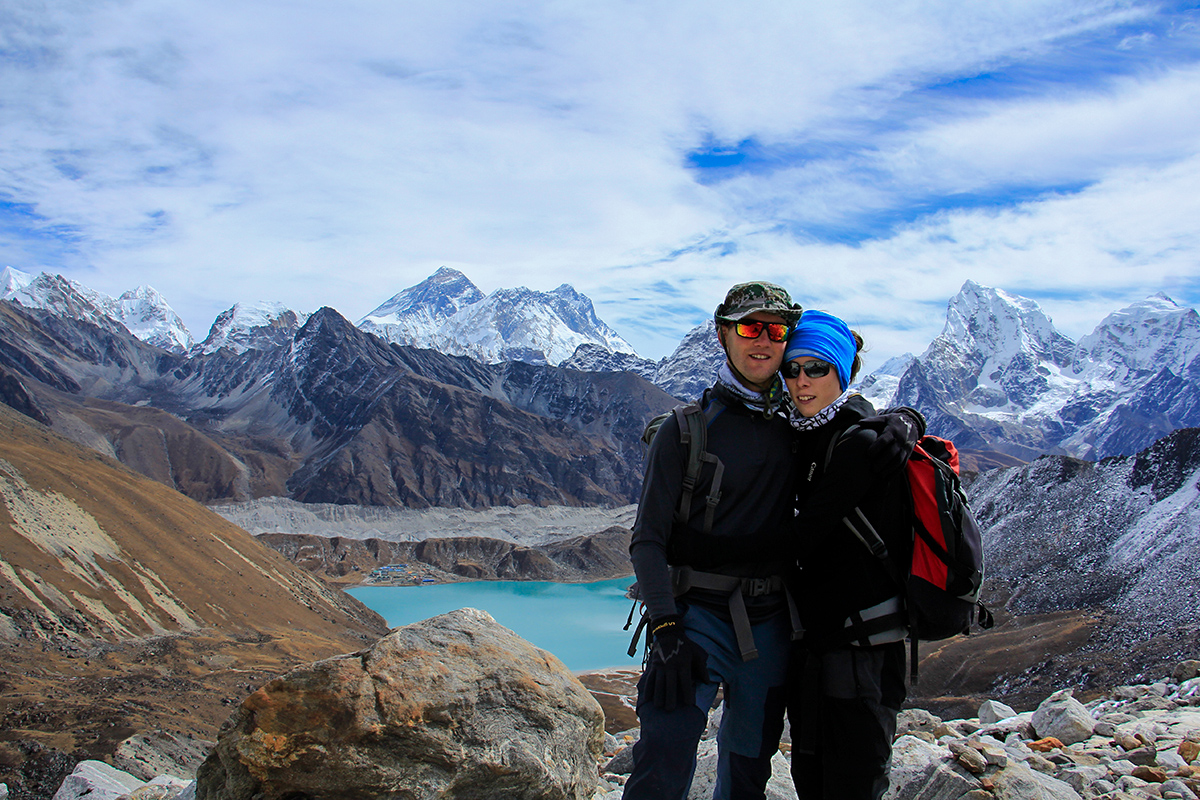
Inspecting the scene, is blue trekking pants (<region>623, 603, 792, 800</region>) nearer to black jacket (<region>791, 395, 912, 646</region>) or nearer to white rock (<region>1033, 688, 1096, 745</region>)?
black jacket (<region>791, 395, 912, 646</region>)

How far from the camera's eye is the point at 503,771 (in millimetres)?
5047

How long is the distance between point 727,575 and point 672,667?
0.56 m

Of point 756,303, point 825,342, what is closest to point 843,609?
point 825,342

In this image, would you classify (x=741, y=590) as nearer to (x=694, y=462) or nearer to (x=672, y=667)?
(x=672, y=667)

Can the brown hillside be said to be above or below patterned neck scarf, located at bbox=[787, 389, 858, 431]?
below

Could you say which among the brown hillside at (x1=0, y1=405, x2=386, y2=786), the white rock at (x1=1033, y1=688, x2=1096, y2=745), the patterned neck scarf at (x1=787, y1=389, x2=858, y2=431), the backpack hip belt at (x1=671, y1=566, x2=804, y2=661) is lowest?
the brown hillside at (x1=0, y1=405, x2=386, y2=786)

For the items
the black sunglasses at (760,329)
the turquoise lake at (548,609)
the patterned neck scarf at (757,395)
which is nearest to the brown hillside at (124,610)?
the patterned neck scarf at (757,395)

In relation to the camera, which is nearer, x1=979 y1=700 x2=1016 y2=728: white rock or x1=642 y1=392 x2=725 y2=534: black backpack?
x1=642 y1=392 x2=725 y2=534: black backpack

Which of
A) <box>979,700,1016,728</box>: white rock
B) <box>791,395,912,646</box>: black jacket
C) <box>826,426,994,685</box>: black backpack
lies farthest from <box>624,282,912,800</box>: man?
<box>979,700,1016,728</box>: white rock

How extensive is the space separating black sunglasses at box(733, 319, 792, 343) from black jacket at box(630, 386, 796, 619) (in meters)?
0.37

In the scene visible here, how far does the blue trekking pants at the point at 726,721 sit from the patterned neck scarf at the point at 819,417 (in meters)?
1.02

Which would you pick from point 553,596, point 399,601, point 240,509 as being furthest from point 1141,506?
point 240,509

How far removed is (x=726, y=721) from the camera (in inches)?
160

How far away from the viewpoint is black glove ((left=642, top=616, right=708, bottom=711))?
3.74m
